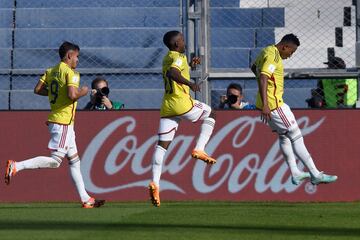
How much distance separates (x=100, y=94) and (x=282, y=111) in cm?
381

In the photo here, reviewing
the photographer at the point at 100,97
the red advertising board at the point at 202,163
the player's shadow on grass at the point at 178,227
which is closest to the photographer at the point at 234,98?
the red advertising board at the point at 202,163

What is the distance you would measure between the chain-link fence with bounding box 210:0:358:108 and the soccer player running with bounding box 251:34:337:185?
166 inches

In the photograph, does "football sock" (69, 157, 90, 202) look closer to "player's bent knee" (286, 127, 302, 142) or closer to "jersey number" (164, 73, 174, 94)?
"jersey number" (164, 73, 174, 94)

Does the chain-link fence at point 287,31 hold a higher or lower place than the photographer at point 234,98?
higher

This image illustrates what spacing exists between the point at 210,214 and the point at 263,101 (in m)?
1.89

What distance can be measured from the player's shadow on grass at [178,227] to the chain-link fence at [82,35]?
8572 millimetres

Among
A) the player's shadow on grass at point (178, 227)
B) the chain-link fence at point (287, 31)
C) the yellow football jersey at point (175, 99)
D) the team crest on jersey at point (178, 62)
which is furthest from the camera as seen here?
the chain-link fence at point (287, 31)

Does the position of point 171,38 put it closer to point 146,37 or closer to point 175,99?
point 175,99

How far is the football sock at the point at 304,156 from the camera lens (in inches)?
550

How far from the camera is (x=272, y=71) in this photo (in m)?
14.0

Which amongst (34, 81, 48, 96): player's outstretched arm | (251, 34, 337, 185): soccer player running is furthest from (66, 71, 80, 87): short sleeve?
(251, 34, 337, 185): soccer player running

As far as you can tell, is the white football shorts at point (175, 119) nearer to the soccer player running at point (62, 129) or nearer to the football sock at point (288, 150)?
the football sock at point (288, 150)

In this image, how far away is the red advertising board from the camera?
54.6ft

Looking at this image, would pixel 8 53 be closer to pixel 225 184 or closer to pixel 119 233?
pixel 225 184
